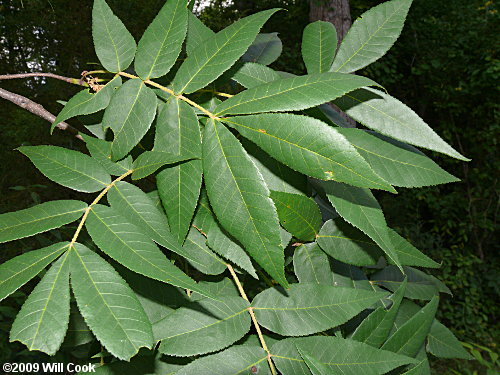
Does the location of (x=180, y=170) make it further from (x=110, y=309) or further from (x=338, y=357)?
(x=338, y=357)

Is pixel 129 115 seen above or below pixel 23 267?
above

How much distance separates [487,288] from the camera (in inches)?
209

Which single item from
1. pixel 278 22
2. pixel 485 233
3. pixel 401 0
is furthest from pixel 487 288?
pixel 401 0

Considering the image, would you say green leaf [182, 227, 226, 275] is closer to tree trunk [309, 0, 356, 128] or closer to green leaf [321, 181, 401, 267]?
green leaf [321, 181, 401, 267]

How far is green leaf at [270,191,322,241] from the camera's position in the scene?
24.7 inches

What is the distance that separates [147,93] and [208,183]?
0.20 meters

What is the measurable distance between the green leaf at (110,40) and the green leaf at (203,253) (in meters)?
0.30

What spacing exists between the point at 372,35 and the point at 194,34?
0.98 feet

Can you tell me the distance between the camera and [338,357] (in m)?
0.61

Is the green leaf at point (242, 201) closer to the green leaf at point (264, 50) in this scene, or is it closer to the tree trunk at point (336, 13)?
the green leaf at point (264, 50)

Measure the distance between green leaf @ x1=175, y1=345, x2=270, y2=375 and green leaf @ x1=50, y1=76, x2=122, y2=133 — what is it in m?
0.40

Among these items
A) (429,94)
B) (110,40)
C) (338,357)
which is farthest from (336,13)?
(338,357)

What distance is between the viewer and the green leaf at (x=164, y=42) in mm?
675

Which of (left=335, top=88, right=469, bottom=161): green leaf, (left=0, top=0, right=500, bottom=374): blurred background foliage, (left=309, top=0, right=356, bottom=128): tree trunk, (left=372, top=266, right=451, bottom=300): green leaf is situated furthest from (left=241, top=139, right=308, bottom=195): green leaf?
(left=309, top=0, right=356, bottom=128): tree trunk
